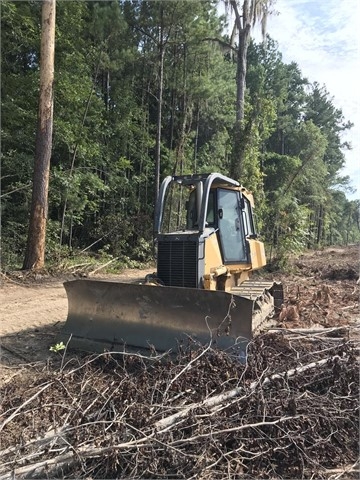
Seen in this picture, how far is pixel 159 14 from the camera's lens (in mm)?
17766

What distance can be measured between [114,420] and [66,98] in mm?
13408

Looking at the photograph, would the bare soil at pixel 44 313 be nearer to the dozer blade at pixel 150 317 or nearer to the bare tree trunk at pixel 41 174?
the dozer blade at pixel 150 317

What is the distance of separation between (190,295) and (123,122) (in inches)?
638

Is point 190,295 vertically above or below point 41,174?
below

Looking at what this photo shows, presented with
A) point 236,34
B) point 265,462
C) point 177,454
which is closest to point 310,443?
point 265,462

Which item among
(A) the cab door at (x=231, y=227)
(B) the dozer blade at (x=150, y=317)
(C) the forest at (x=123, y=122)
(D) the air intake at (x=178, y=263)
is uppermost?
(C) the forest at (x=123, y=122)

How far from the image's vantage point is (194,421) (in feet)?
10.4

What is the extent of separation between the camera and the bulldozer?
4.81 metres

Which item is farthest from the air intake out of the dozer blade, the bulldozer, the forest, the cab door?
the forest

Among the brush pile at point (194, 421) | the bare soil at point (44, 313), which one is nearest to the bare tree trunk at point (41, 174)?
the bare soil at point (44, 313)

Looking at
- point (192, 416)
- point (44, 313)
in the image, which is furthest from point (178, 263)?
point (44, 313)

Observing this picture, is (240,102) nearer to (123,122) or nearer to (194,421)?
(123,122)

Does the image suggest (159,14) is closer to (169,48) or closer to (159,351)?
(169,48)

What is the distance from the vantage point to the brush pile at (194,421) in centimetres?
286
